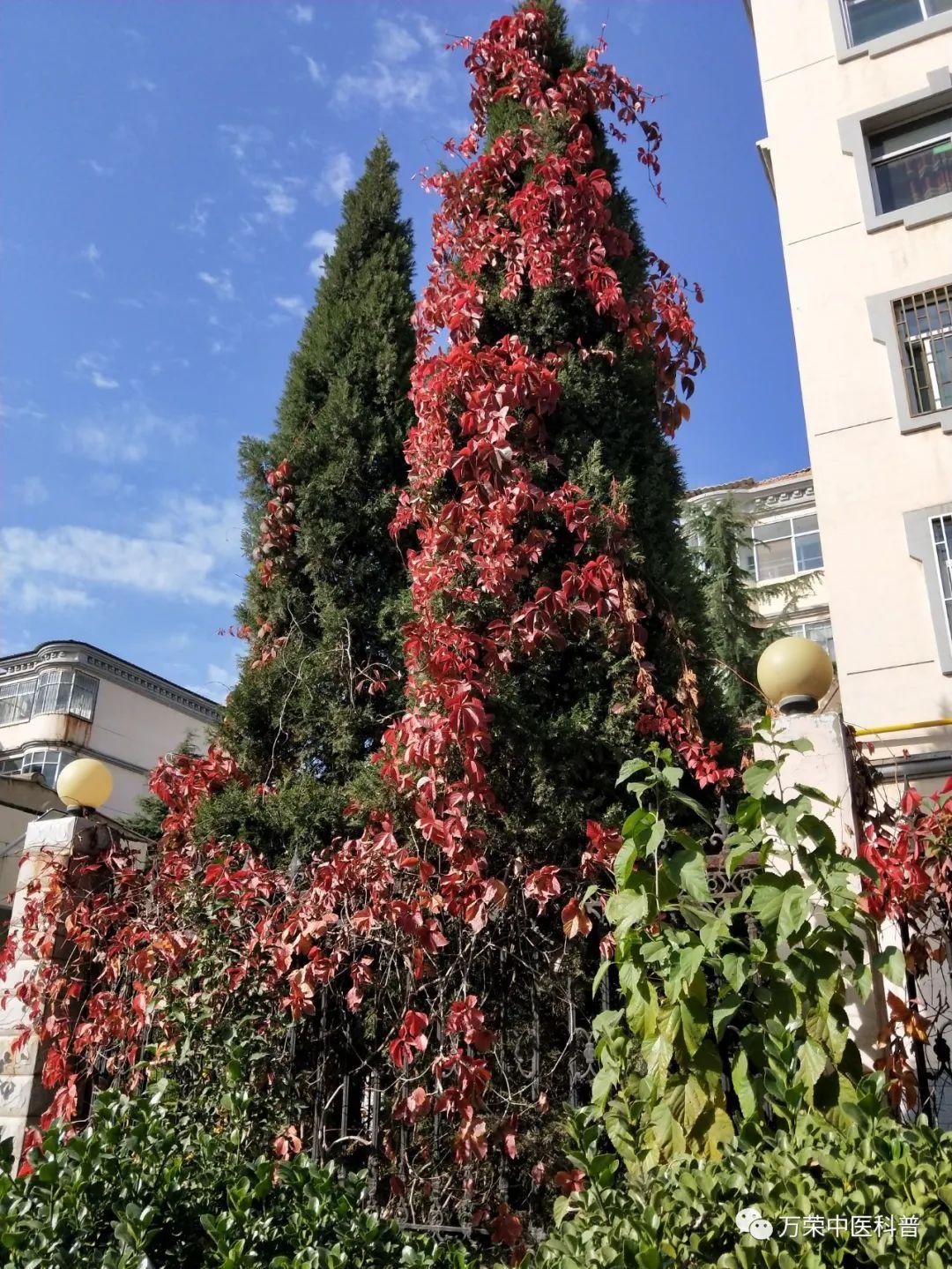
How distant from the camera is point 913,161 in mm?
9484

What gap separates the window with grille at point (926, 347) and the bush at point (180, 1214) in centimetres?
853

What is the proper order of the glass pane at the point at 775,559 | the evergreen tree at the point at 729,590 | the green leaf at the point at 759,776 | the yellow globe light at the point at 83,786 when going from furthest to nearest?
the glass pane at the point at 775,559 → the evergreen tree at the point at 729,590 → the yellow globe light at the point at 83,786 → the green leaf at the point at 759,776

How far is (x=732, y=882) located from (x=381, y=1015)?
1576mm

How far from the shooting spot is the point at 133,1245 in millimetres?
1953

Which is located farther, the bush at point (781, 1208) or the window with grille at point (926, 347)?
the window with grille at point (926, 347)

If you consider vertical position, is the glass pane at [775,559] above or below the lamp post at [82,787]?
above

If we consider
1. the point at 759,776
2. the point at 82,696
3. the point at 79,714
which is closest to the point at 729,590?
the point at 759,776

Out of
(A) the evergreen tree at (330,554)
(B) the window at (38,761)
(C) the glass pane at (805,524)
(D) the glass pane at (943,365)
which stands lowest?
(A) the evergreen tree at (330,554)

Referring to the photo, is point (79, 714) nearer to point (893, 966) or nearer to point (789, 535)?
point (789, 535)

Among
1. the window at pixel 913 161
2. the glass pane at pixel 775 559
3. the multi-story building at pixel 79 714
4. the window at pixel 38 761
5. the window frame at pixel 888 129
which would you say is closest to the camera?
the window frame at pixel 888 129

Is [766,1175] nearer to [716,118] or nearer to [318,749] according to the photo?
[318,749]

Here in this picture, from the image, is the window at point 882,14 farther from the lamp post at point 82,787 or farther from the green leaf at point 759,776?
the lamp post at point 82,787

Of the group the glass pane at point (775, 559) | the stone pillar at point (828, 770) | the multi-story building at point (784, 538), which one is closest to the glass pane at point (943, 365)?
the stone pillar at point (828, 770)

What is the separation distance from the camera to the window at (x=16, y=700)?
26.0 meters
